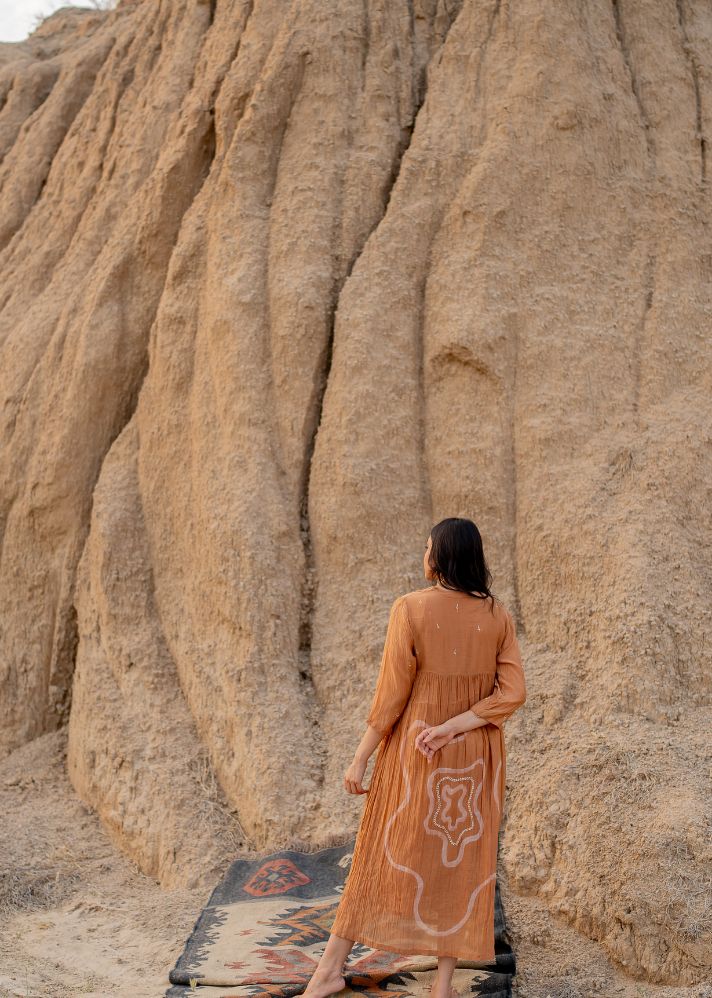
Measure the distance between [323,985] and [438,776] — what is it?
681 millimetres

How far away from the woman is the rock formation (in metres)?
0.61

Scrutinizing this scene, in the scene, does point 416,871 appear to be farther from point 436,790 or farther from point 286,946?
point 286,946

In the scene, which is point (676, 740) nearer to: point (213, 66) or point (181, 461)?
point (181, 461)

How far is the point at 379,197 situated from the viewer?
554cm

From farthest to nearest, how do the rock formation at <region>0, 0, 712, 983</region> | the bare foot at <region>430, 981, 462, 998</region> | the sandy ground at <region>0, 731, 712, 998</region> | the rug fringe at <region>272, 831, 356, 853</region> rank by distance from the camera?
the rock formation at <region>0, 0, 712, 983</region> < the rug fringe at <region>272, 831, 356, 853</region> < the sandy ground at <region>0, 731, 712, 998</region> < the bare foot at <region>430, 981, 462, 998</region>

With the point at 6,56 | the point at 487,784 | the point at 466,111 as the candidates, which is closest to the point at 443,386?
the point at 466,111

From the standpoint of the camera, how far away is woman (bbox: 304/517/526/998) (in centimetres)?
301

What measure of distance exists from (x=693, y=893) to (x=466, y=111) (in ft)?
13.4

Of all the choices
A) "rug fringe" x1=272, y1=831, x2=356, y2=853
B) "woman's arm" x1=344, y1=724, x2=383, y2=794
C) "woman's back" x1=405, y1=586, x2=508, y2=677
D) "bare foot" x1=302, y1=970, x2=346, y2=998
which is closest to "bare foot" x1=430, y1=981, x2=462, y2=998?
"bare foot" x1=302, y1=970, x2=346, y2=998

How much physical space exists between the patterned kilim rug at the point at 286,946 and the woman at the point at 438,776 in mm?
171

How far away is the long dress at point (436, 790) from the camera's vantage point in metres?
3.01

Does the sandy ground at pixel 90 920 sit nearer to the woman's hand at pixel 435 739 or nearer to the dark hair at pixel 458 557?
the woman's hand at pixel 435 739

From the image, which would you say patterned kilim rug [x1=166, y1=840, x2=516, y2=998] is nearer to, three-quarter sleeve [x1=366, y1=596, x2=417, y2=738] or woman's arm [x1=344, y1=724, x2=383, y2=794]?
woman's arm [x1=344, y1=724, x2=383, y2=794]

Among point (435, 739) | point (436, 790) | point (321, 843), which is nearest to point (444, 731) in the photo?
point (435, 739)
